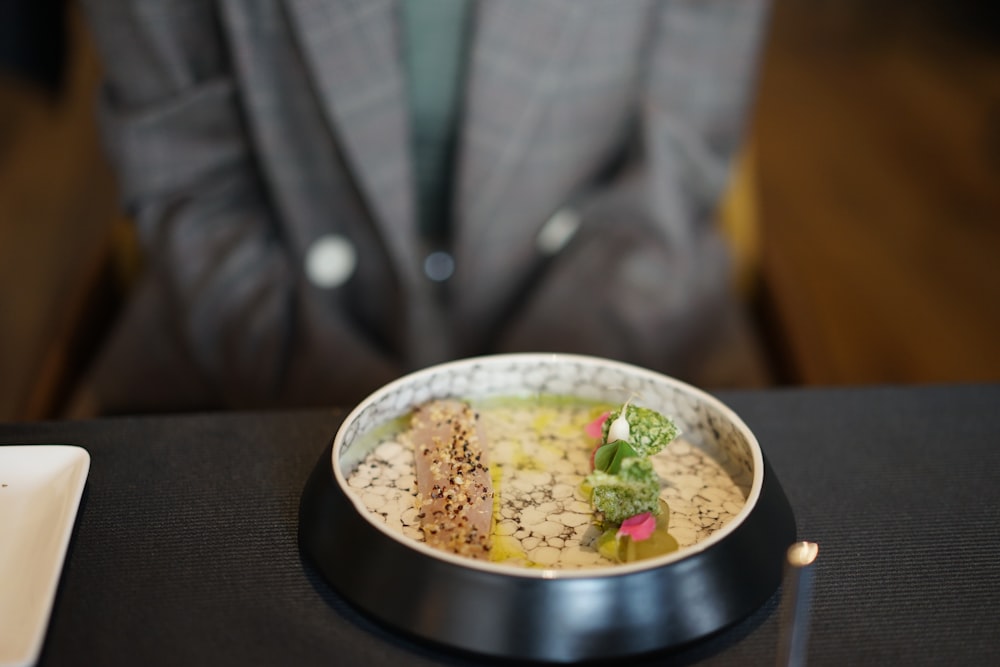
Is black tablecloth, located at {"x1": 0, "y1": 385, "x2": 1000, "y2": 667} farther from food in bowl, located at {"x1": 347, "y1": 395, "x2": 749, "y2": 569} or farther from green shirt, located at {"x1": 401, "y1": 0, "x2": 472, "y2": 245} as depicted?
green shirt, located at {"x1": 401, "y1": 0, "x2": 472, "y2": 245}

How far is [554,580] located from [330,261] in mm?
673

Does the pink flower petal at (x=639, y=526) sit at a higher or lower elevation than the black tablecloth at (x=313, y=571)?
higher

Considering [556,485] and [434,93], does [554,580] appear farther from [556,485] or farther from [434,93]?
[434,93]

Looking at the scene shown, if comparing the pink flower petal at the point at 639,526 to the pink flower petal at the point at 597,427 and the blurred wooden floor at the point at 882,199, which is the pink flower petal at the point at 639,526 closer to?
the pink flower petal at the point at 597,427

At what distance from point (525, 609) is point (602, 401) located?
0.17 meters

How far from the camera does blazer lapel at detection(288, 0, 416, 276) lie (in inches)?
34.7

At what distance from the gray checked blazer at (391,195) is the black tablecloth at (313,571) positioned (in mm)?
385

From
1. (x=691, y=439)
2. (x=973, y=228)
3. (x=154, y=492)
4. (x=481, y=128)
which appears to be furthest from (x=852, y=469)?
(x=973, y=228)

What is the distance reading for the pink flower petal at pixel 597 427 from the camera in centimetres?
47

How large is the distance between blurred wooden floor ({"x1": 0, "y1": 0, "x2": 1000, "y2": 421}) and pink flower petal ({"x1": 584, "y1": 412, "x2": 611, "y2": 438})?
0.48 metres

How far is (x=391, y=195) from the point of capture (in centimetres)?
93

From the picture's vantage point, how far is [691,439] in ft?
1.67

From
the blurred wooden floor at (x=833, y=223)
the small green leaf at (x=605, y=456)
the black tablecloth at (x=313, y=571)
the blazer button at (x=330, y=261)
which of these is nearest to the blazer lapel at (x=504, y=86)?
the blazer button at (x=330, y=261)

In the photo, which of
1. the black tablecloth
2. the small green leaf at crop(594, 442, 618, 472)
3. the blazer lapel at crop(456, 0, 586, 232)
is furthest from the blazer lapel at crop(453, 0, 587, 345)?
the small green leaf at crop(594, 442, 618, 472)
